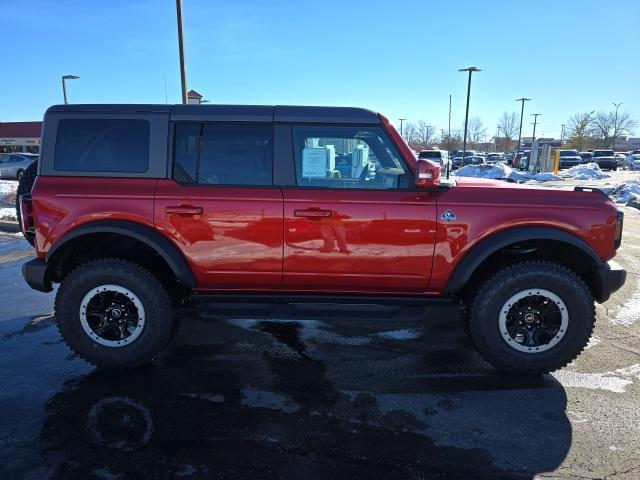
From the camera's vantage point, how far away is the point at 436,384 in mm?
3605

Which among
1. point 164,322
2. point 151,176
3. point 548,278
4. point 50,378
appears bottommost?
point 50,378

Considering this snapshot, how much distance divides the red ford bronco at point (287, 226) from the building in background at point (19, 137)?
57.6 m

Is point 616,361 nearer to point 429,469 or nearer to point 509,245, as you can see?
point 509,245

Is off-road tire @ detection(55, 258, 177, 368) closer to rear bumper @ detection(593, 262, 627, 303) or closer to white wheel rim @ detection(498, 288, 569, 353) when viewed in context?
white wheel rim @ detection(498, 288, 569, 353)

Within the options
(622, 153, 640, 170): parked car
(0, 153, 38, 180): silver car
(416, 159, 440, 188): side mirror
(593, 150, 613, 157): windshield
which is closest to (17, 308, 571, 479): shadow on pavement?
(416, 159, 440, 188): side mirror

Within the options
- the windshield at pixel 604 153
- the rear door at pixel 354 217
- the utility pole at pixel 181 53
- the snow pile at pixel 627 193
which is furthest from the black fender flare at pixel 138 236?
the windshield at pixel 604 153

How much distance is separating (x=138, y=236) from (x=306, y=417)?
182 cm

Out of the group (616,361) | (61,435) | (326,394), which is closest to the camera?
(61,435)

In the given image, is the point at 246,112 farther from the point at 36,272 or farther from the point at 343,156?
the point at 36,272

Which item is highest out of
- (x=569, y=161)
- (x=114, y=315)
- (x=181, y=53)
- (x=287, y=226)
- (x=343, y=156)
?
(x=181, y=53)

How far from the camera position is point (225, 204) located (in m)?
3.56

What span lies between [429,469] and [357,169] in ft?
7.02

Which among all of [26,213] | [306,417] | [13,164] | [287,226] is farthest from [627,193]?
[13,164]

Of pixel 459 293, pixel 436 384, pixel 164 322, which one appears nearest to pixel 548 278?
pixel 459 293
